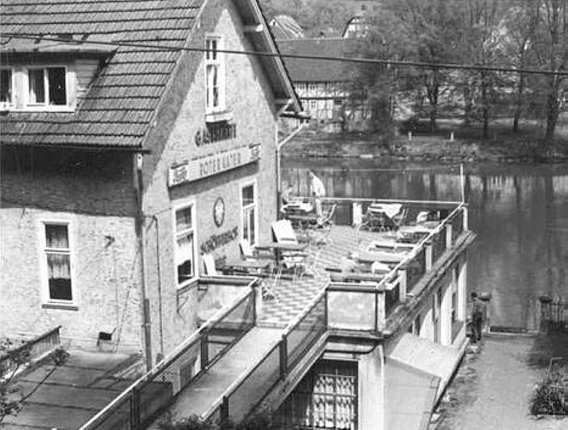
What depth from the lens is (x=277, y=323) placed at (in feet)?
55.1

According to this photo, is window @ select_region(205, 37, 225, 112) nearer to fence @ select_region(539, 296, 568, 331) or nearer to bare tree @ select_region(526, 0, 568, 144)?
fence @ select_region(539, 296, 568, 331)

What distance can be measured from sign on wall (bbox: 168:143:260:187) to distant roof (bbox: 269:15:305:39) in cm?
9067

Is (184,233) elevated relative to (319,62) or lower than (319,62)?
lower

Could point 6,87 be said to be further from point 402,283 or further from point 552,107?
point 552,107

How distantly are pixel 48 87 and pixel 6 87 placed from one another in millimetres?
870

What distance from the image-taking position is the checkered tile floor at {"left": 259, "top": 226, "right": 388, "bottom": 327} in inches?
687

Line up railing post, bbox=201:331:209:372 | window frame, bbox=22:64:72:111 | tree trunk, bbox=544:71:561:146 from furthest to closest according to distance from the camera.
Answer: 1. tree trunk, bbox=544:71:561:146
2. window frame, bbox=22:64:72:111
3. railing post, bbox=201:331:209:372

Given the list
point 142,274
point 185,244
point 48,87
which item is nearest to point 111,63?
point 48,87

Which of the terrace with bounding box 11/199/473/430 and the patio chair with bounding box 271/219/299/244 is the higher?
the patio chair with bounding box 271/219/299/244

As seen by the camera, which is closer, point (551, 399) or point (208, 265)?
point (208, 265)

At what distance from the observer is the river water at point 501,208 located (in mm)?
32250

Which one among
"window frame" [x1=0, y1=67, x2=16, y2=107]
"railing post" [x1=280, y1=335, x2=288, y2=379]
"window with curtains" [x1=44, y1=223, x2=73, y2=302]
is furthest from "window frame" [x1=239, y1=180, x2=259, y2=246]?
"railing post" [x1=280, y1=335, x2=288, y2=379]

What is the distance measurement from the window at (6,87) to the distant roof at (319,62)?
220ft

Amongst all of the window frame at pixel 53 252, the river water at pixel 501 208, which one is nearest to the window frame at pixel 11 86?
the window frame at pixel 53 252
